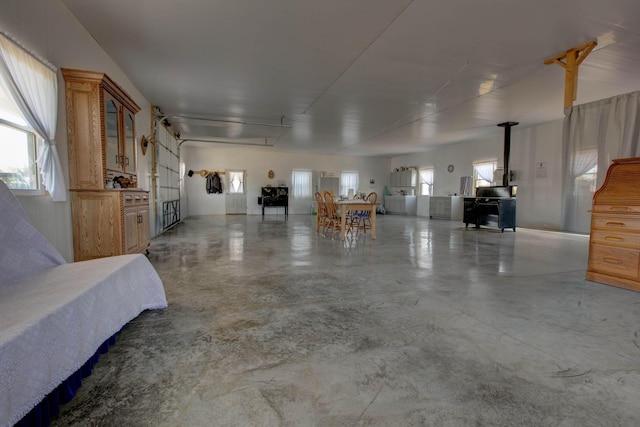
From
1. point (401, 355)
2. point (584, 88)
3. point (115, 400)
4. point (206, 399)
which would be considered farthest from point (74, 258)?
point (584, 88)

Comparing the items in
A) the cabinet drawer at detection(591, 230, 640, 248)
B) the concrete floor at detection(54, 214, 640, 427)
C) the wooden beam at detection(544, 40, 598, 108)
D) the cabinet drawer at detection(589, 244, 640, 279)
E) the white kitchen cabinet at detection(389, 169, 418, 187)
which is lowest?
the concrete floor at detection(54, 214, 640, 427)

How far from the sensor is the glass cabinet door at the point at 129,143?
3994 millimetres

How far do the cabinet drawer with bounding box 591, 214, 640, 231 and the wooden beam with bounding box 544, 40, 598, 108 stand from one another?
1.92 m

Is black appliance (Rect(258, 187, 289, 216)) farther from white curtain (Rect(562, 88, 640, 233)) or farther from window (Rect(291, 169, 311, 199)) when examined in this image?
white curtain (Rect(562, 88, 640, 233))

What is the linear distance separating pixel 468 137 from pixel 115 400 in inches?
422

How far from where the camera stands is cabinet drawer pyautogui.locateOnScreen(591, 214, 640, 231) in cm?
283

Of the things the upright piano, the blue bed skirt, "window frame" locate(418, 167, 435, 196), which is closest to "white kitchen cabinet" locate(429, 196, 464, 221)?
"window frame" locate(418, 167, 435, 196)

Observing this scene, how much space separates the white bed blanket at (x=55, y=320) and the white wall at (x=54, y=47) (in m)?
1.21

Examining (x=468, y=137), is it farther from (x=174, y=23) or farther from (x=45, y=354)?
(x=45, y=354)

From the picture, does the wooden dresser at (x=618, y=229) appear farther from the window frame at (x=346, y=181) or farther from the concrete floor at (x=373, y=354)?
the window frame at (x=346, y=181)

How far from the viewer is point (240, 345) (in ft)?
5.54

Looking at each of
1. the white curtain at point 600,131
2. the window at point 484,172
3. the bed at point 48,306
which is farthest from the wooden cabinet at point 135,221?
the window at point 484,172

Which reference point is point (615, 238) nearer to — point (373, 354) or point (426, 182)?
point (373, 354)

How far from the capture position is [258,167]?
12.8 metres
